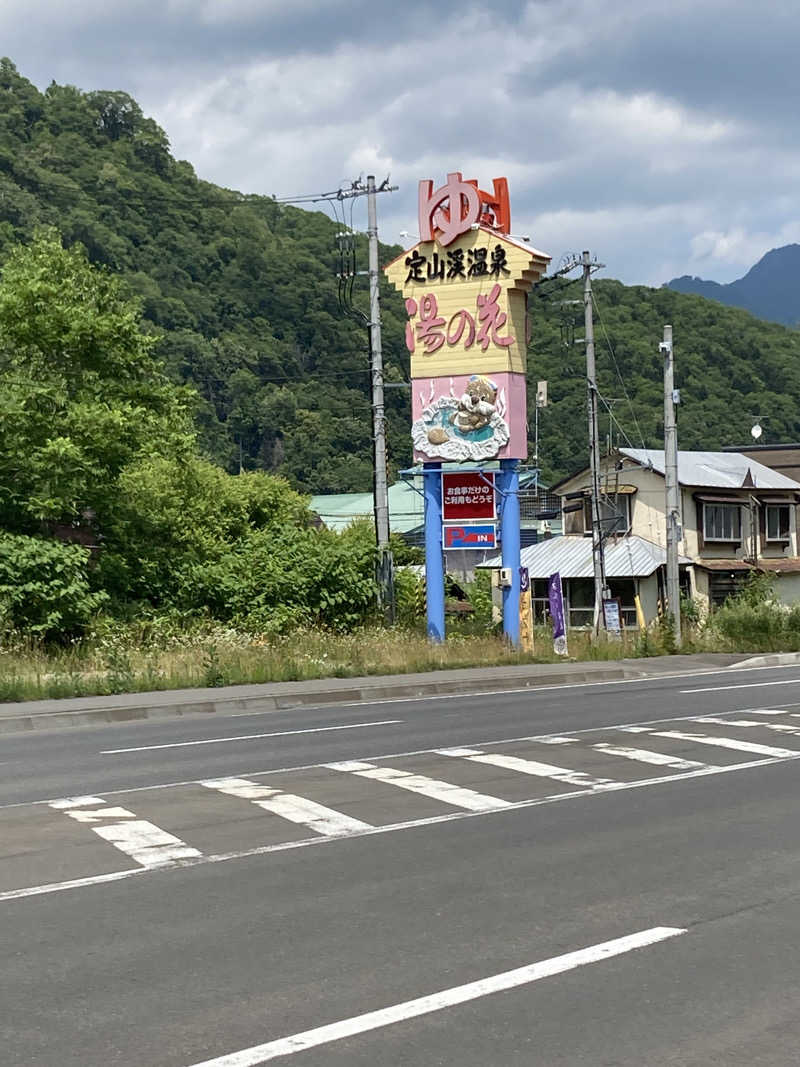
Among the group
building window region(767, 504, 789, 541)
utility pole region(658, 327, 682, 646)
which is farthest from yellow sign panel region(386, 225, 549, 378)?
building window region(767, 504, 789, 541)

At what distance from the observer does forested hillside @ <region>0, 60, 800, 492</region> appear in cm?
8075

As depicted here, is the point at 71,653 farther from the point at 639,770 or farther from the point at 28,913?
the point at 28,913

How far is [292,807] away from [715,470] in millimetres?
52190

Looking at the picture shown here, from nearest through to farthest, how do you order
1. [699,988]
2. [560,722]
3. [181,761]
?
[699,988]
[181,761]
[560,722]

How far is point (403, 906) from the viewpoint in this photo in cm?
767

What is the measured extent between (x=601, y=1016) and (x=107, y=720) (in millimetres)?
14368

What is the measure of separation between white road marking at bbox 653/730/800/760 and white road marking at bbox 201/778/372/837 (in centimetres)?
535

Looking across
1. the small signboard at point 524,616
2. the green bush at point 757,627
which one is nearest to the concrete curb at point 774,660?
the green bush at point 757,627

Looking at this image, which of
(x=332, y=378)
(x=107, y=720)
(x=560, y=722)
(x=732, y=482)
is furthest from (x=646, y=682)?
(x=332, y=378)

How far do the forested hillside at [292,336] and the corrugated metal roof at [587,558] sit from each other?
18457mm

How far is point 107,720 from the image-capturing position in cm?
1920

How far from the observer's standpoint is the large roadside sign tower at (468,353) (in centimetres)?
3164

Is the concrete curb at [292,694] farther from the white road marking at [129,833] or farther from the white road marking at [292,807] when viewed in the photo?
the white road marking at [129,833]

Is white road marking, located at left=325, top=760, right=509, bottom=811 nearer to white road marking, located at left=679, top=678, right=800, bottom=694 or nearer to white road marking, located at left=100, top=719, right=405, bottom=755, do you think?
white road marking, located at left=100, top=719, right=405, bottom=755
